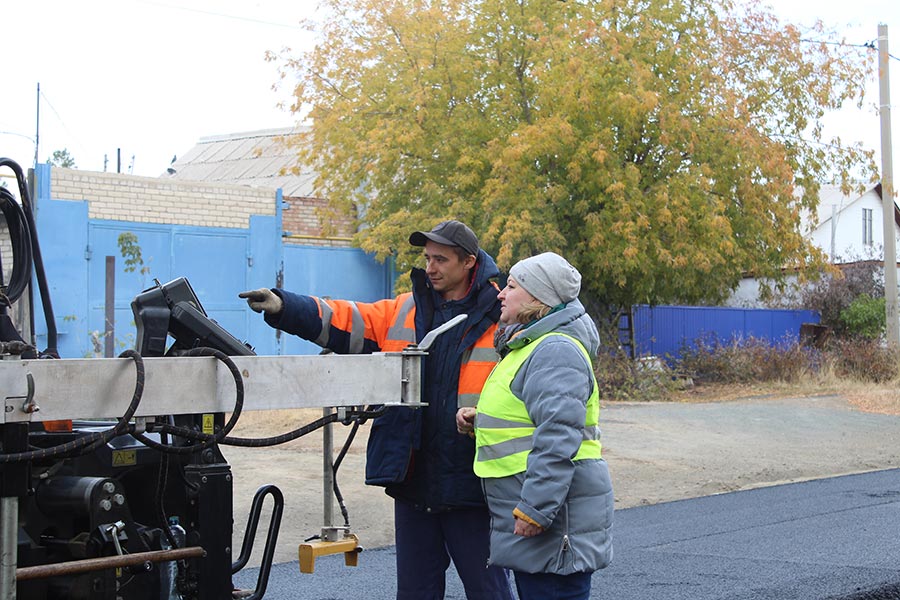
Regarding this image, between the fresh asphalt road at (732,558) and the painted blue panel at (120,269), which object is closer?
the fresh asphalt road at (732,558)

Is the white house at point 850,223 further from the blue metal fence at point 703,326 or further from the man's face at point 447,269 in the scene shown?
the man's face at point 447,269

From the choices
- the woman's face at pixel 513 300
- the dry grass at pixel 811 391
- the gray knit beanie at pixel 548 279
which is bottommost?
the dry grass at pixel 811 391

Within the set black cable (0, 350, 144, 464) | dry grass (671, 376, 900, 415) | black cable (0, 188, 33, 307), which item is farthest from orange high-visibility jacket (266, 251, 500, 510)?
dry grass (671, 376, 900, 415)

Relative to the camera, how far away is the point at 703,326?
2689cm

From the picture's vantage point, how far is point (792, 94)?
22406 millimetres

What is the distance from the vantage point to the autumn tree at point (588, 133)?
19.7m

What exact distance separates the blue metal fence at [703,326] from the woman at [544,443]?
19415mm

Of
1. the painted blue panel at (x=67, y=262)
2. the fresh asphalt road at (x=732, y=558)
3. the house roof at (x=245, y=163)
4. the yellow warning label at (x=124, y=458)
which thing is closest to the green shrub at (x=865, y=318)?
the house roof at (x=245, y=163)

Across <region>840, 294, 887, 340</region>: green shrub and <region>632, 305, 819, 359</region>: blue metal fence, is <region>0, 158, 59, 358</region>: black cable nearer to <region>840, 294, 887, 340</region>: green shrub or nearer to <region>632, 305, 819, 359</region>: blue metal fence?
<region>632, 305, 819, 359</region>: blue metal fence

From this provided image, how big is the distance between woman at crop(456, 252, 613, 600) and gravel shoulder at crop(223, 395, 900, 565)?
3.86 meters

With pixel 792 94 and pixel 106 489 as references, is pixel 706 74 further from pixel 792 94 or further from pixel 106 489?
pixel 106 489

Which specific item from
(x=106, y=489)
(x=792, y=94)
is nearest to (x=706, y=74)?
(x=792, y=94)

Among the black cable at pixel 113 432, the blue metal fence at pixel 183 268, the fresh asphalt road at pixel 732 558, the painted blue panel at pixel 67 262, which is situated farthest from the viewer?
the blue metal fence at pixel 183 268

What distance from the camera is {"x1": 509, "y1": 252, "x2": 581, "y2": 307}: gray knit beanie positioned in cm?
405
